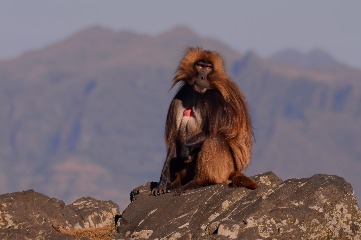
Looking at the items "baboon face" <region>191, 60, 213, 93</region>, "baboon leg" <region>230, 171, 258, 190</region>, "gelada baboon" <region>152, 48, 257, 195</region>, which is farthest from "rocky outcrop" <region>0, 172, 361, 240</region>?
"baboon face" <region>191, 60, 213, 93</region>

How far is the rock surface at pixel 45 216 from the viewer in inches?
563

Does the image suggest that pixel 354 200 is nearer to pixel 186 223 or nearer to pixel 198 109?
pixel 186 223

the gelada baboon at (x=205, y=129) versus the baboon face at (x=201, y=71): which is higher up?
the baboon face at (x=201, y=71)

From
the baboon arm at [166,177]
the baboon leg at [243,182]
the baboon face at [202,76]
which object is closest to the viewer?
the baboon leg at [243,182]

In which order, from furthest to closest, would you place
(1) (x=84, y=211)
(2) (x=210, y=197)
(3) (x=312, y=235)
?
(1) (x=84, y=211)
(2) (x=210, y=197)
(3) (x=312, y=235)

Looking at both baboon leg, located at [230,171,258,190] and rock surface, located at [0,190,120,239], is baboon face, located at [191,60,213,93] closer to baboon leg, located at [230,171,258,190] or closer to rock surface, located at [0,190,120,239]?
baboon leg, located at [230,171,258,190]

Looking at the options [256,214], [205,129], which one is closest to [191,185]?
[205,129]

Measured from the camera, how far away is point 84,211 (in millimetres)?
16469

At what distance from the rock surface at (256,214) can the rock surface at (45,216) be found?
66 cm

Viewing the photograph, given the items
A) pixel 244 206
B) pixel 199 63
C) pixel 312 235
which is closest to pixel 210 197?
pixel 244 206

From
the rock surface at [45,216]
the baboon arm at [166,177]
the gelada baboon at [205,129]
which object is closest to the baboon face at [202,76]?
the gelada baboon at [205,129]

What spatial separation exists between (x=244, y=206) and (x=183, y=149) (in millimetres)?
2748

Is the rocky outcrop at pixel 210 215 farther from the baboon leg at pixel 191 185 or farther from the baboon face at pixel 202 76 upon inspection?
the baboon face at pixel 202 76

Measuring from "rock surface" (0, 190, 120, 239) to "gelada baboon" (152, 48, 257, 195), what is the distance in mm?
1018
